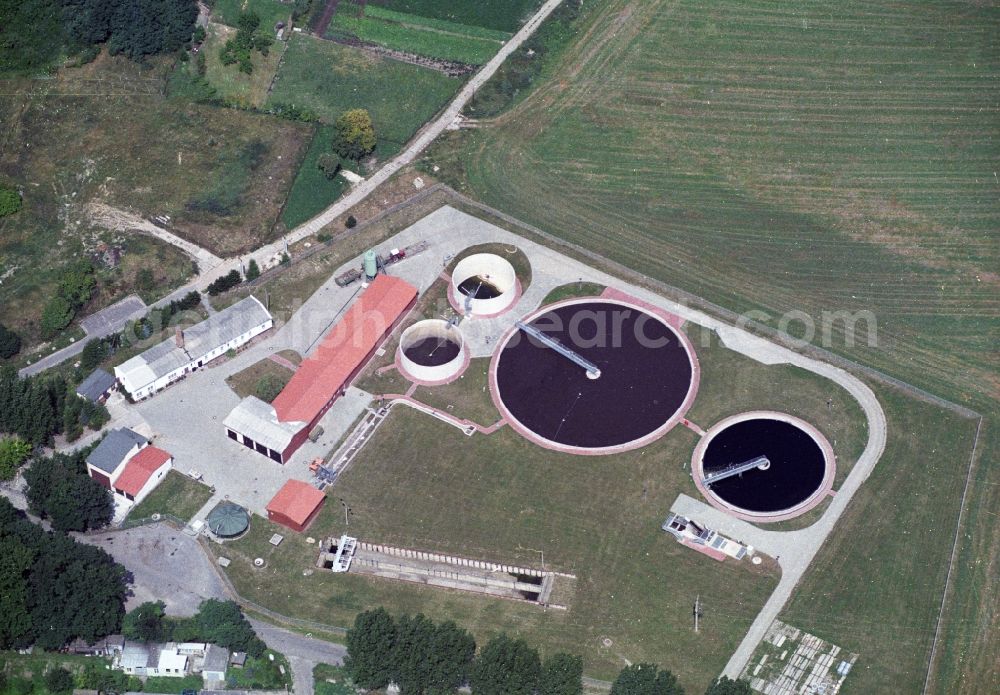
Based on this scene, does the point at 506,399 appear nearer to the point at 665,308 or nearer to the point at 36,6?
the point at 665,308

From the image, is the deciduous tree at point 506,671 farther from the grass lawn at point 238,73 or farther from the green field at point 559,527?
the grass lawn at point 238,73

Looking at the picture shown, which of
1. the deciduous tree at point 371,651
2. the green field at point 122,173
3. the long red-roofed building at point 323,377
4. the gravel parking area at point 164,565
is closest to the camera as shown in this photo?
the deciduous tree at point 371,651

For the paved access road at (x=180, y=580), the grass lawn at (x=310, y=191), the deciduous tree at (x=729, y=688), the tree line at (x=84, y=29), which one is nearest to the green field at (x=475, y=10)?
the grass lawn at (x=310, y=191)

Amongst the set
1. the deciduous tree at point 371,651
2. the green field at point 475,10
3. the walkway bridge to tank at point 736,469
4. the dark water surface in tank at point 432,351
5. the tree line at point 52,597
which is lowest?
the tree line at point 52,597

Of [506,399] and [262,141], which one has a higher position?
[262,141]

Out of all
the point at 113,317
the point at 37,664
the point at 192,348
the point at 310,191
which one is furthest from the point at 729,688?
the point at 310,191

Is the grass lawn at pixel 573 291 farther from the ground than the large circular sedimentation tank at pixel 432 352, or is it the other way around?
the grass lawn at pixel 573 291

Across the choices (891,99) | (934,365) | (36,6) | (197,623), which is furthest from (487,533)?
(36,6)

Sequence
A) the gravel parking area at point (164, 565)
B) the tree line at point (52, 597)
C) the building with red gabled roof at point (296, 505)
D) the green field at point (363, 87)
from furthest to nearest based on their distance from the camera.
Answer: the green field at point (363, 87)
the building with red gabled roof at point (296, 505)
the gravel parking area at point (164, 565)
the tree line at point (52, 597)
